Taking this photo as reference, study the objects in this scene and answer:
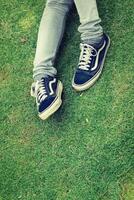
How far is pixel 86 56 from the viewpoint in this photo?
3.43 m

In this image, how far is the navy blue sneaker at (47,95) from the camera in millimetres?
3299

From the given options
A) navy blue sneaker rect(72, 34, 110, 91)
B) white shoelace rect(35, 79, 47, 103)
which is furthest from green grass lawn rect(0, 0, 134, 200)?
white shoelace rect(35, 79, 47, 103)

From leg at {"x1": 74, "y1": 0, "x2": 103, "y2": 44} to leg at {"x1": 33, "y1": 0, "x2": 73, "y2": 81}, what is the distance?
0.22 m

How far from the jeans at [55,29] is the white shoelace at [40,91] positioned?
49 mm

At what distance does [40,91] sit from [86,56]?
38 centimetres

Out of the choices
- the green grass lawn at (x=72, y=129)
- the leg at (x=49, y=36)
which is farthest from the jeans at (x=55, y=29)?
the green grass lawn at (x=72, y=129)

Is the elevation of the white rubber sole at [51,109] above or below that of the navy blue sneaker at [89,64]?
below

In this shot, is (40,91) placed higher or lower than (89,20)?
lower

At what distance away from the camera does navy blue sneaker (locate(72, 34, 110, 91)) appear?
3.37 m

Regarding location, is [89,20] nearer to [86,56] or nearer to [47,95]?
[86,56]

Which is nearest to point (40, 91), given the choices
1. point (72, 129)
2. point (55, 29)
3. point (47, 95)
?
point (47, 95)

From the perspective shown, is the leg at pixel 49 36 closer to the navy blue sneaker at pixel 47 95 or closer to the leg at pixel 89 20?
the navy blue sneaker at pixel 47 95

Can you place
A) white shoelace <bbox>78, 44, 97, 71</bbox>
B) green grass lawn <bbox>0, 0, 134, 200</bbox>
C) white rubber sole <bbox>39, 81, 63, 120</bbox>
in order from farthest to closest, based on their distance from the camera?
1. white shoelace <bbox>78, 44, 97, 71</bbox>
2. white rubber sole <bbox>39, 81, 63, 120</bbox>
3. green grass lawn <bbox>0, 0, 134, 200</bbox>

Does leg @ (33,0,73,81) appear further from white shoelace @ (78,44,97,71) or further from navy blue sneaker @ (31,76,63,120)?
white shoelace @ (78,44,97,71)
